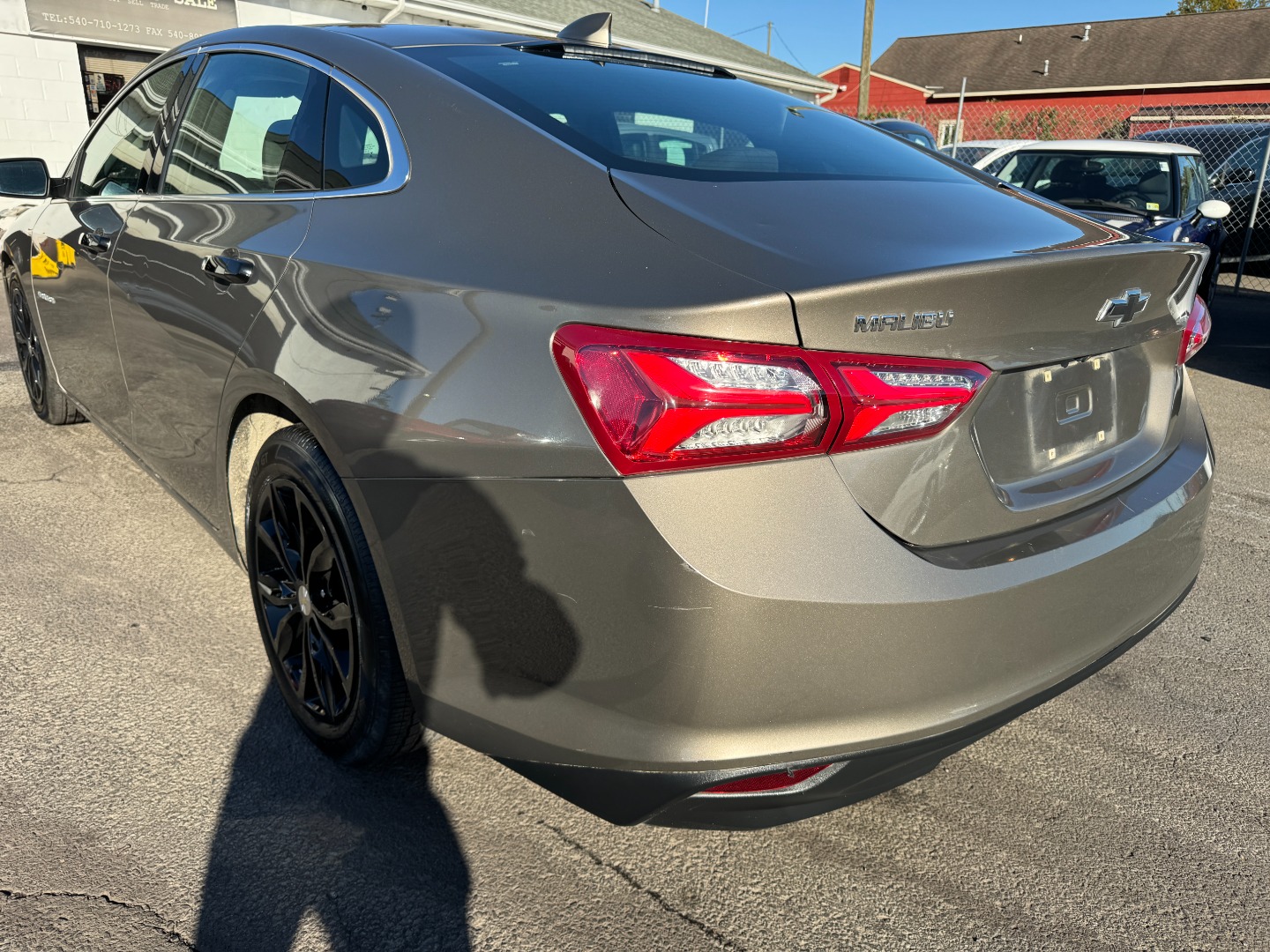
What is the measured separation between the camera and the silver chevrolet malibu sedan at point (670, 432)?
5.12ft

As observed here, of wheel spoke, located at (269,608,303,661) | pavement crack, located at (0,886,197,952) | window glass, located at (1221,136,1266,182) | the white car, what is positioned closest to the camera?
pavement crack, located at (0,886,197,952)

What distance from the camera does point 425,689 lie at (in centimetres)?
196

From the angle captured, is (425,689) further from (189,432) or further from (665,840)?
(189,432)

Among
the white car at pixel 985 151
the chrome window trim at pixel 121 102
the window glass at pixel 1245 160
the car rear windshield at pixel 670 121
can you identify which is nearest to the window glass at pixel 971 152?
the white car at pixel 985 151

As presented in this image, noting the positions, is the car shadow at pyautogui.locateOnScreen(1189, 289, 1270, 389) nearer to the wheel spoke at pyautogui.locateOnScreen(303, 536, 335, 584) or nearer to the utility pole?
the wheel spoke at pyautogui.locateOnScreen(303, 536, 335, 584)

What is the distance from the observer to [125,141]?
349 centimetres

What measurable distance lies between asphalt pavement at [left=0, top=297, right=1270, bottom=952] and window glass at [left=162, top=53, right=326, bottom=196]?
4.22 ft

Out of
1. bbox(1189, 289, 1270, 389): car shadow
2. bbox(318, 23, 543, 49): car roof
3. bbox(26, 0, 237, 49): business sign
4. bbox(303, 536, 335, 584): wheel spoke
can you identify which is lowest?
bbox(1189, 289, 1270, 389): car shadow

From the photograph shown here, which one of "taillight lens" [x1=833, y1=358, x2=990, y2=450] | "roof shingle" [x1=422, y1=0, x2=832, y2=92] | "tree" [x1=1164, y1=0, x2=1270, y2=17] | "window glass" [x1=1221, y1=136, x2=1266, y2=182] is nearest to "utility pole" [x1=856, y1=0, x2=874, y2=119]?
"roof shingle" [x1=422, y1=0, x2=832, y2=92]

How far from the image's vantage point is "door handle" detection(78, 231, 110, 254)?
320 cm

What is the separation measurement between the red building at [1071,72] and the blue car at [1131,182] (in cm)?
2433

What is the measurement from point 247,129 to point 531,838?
1.97 metres

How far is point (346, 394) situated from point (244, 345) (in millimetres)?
513

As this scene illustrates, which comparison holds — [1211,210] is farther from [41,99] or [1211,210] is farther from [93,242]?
[41,99]
